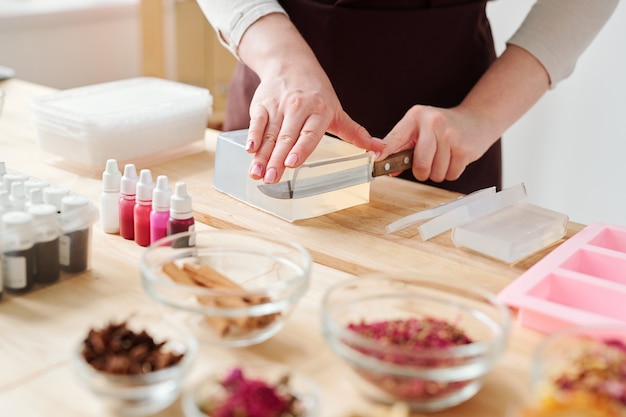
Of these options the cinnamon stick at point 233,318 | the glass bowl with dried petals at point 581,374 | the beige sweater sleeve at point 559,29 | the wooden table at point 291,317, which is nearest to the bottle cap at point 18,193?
the wooden table at point 291,317

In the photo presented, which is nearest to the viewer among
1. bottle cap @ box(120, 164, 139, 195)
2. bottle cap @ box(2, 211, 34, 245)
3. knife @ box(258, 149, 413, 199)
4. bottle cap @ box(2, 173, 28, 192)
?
bottle cap @ box(2, 211, 34, 245)

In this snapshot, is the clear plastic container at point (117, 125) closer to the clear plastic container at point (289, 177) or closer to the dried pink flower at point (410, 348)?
the clear plastic container at point (289, 177)

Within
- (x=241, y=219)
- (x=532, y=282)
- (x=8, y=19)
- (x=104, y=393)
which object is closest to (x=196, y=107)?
(x=241, y=219)

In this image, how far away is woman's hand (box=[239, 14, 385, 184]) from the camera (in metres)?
1.35

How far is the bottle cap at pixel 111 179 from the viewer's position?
1298 mm

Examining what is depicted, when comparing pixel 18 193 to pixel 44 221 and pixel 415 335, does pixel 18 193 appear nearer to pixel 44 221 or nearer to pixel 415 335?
pixel 44 221

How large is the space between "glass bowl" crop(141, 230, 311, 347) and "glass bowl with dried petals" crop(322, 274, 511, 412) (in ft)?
0.24

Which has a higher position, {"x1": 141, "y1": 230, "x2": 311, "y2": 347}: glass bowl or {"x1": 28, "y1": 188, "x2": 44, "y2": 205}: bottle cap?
{"x1": 28, "y1": 188, "x2": 44, "y2": 205}: bottle cap

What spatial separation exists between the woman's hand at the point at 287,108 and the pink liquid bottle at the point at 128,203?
0.65 ft

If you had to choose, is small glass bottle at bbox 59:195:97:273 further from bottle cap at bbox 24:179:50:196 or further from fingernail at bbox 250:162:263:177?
fingernail at bbox 250:162:263:177

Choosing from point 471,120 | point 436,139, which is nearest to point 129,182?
point 436,139

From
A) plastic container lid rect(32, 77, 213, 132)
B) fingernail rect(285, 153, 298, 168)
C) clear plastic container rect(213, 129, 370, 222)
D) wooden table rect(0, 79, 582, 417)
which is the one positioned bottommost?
wooden table rect(0, 79, 582, 417)

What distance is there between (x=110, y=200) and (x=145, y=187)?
9cm

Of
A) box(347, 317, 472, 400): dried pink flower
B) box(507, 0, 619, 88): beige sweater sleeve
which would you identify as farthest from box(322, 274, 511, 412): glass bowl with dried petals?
box(507, 0, 619, 88): beige sweater sleeve
